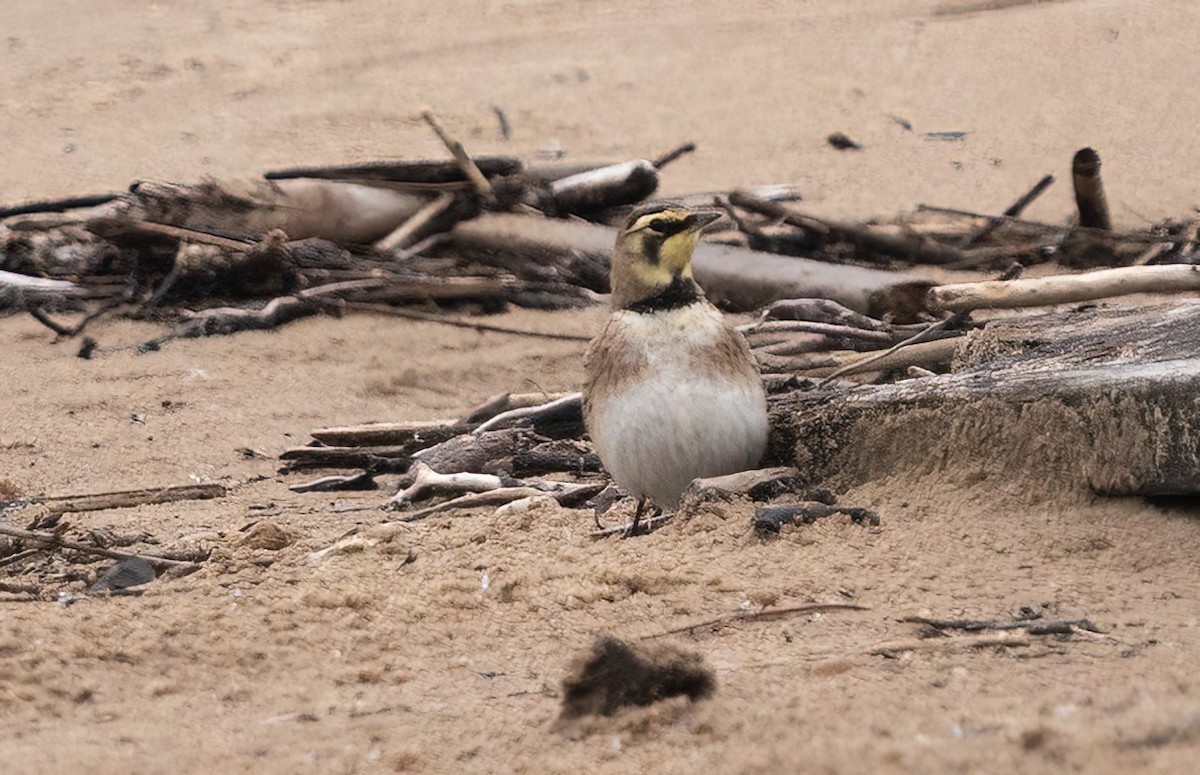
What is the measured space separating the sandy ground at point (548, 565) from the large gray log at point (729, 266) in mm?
610

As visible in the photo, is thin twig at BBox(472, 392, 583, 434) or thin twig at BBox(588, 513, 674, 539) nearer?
thin twig at BBox(588, 513, 674, 539)

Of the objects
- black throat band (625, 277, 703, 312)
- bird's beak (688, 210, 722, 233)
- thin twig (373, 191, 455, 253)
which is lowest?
black throat band (625, 277, 703, 312)

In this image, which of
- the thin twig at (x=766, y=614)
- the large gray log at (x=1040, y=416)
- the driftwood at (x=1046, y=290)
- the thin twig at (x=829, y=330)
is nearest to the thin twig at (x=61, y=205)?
the thin twig at (x=829, y=330)

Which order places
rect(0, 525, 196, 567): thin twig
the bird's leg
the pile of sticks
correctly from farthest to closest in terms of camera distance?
the pile of sticks → the bird's leg → rect(0, 525, 196, 567): thin twig

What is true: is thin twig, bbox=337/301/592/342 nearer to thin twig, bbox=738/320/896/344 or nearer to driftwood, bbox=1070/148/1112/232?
thin twig, bbox=738/320/896/344

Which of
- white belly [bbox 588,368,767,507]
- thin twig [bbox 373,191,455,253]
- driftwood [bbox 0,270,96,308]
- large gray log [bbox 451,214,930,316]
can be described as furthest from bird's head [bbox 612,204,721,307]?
driftwood [bbox 0,270,96,308]

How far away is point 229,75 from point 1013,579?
12001 mm

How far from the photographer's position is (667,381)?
466 centimetres

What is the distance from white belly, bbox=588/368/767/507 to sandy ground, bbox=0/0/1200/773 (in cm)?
28

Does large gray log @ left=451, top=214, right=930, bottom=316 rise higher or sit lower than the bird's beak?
lower

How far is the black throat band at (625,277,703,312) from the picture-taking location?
4828 mm

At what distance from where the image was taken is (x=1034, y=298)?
17.0 ft

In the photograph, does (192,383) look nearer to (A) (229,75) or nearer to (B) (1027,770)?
(B) (1027,770)

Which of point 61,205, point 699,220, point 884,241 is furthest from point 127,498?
point 884,241
